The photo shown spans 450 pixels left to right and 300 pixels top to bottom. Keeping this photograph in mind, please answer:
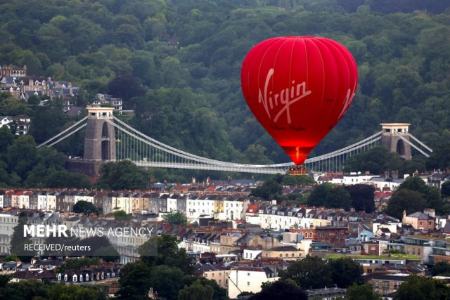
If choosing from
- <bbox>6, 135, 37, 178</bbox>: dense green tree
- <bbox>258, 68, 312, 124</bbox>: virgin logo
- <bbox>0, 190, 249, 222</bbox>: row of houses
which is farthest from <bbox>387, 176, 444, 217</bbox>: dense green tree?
<bbox>258, 68, 312, 124</bbox>: virgin logo

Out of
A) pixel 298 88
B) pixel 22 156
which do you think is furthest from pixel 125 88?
pixel 298 88

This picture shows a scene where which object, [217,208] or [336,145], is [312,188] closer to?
[217,208]

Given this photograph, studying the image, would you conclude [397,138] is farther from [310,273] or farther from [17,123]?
[310,273]

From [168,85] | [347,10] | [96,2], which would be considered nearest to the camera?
[168,85]

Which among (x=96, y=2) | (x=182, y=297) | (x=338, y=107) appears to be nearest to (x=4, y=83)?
(x=96, y=2)

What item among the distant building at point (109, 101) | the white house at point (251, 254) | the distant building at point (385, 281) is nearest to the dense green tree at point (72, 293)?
the distant building at point (385, 281)

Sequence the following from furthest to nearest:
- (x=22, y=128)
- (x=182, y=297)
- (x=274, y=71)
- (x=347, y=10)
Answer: (x=347, y=10) → (x=22, y=128) → (x=182, y=297) → (x=274, y=71)
